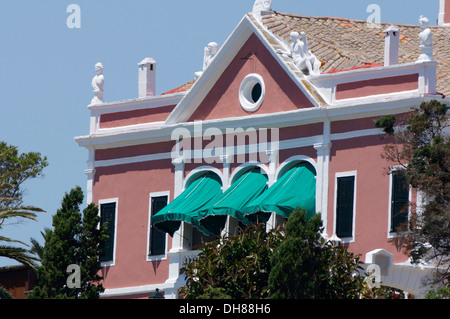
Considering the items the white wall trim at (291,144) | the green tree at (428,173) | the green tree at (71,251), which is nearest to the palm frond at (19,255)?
the green tree at (71,251)

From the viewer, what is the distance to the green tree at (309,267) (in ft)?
124

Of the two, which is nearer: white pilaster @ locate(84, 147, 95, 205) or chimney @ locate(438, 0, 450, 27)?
white pilaster @ locate(84, 147, 95, 205)

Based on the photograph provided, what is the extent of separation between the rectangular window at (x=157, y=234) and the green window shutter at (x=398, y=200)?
27.4 feet

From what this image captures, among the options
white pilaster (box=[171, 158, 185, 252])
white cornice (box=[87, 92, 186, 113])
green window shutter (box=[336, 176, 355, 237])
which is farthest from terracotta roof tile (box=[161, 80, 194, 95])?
green window shutter (box=[336, 176, 355, 237])

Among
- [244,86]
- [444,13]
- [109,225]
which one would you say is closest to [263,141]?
[244,86]

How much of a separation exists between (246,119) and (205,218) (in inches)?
123

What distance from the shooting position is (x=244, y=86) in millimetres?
46844

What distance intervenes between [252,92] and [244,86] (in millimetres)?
320

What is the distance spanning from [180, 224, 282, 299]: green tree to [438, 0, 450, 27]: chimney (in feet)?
50.6

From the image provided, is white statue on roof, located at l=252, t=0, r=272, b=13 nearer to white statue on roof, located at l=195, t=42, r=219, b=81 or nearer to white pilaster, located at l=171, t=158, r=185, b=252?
white statue on roof, located at l=195, t=42, r=219, b=81

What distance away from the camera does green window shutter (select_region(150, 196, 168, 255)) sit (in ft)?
158

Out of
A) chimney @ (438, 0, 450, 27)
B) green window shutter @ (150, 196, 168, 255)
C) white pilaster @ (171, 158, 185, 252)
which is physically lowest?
green window shutter @ (150, 196, 168, 255)
